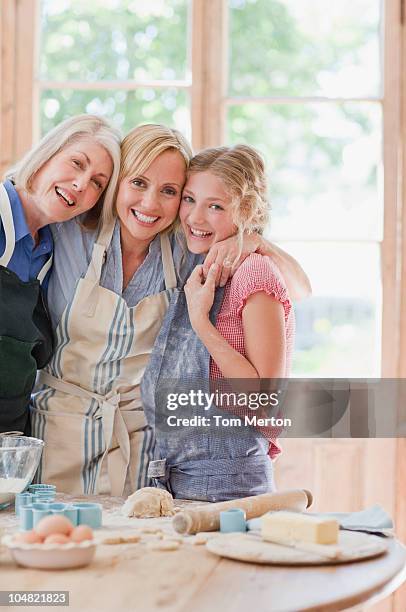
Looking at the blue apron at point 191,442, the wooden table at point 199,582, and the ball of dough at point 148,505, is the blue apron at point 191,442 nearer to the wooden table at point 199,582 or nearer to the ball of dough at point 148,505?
the ball of dough at point 148,505

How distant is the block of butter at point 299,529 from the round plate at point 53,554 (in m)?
0.26

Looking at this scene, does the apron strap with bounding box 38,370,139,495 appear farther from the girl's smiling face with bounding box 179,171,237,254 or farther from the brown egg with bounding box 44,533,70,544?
the brown egg with bounding box 44,533,70,544

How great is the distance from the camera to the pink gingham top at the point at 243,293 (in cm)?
174

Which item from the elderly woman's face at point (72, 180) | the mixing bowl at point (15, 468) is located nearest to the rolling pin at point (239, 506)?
the mixing bowl at point (15, 468)

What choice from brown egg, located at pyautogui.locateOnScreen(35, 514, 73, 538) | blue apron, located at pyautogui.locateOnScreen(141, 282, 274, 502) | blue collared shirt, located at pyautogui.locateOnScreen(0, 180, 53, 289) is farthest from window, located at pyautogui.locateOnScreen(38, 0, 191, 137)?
brown egg, located at pyautogui.locateOnScreen(35, 514, 73, 538)

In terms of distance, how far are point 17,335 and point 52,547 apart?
674 mm

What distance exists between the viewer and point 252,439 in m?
1.77

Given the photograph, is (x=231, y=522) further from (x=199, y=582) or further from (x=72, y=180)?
(x=72, y=180)

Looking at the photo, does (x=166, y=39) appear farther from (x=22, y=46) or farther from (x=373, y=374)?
(x=373, y=374)

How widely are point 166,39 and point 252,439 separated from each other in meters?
1.20

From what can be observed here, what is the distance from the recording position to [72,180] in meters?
1.80

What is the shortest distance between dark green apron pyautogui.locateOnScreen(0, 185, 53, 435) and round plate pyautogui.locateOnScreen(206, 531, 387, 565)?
25.3 inches

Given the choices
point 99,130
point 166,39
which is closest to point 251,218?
point 99,130

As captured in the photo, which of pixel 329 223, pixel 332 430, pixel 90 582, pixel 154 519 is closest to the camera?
pixel 90 582
